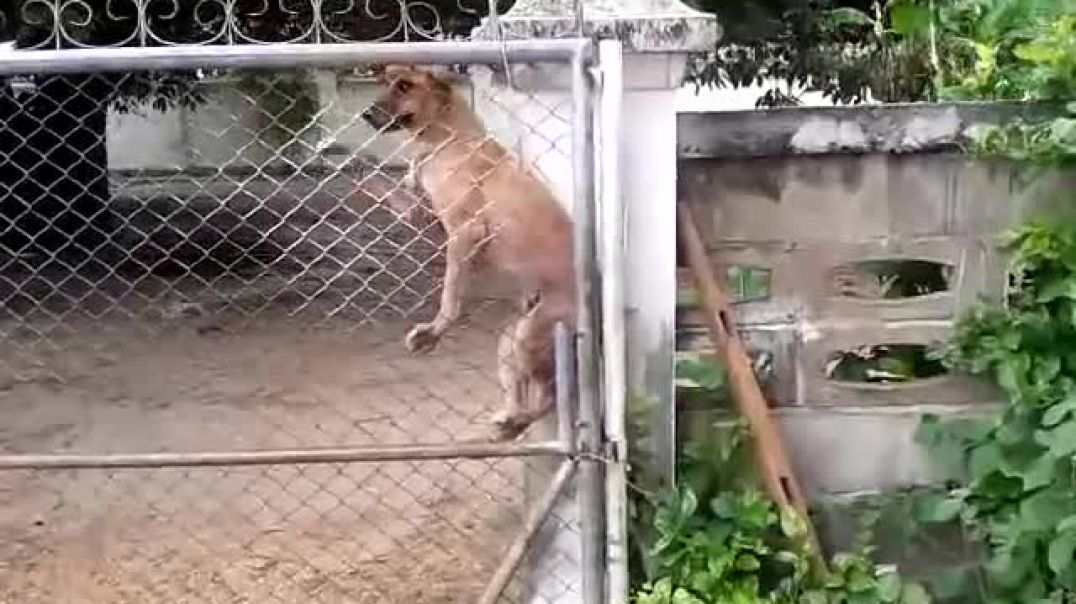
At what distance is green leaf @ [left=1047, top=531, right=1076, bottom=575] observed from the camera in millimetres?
2777

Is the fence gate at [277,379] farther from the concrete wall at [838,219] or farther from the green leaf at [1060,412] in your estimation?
the green leaf at [1060,412]

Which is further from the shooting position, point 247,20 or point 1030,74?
point 247,20

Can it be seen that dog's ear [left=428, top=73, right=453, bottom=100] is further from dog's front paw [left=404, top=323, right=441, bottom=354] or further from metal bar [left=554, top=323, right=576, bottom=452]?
metal bar [left=554, top=323, right=576, bottom=452]

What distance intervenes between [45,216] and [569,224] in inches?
295

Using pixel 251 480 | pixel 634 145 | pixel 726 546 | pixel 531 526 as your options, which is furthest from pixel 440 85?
pixel 251 480

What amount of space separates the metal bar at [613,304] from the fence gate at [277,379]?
0.03m

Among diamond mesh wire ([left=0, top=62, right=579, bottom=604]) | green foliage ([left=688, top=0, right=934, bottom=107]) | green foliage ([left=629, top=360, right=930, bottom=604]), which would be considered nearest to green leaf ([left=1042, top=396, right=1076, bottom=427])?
green foliage ([left=629, top=360, right=930, bottom=604])

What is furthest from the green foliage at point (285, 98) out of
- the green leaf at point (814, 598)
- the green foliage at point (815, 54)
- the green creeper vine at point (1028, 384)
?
the green leaf at point (814, 598)

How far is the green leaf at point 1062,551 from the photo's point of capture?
2777 millimetres

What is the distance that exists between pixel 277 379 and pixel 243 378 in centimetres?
19

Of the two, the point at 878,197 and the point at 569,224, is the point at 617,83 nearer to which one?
the point at 569,224

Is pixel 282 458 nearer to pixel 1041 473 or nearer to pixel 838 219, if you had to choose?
pixel 838 219

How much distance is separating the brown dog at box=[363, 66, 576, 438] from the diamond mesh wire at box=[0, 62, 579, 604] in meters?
0.11

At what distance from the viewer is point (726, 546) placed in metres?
2.96
